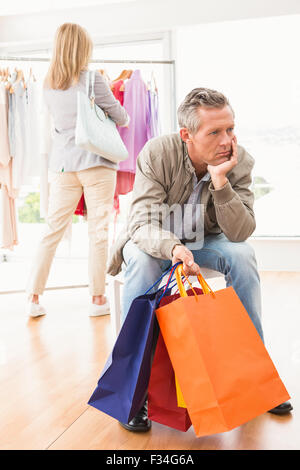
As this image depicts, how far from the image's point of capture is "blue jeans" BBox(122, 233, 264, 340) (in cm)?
135

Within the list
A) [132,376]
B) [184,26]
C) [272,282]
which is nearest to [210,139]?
[132,376]

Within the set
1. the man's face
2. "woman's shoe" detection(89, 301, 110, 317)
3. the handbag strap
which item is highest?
the handbag strap

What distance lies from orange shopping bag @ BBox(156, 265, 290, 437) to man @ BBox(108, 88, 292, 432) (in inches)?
6.6

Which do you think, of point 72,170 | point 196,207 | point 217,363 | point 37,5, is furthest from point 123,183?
point 217,363

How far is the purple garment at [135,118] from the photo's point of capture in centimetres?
298

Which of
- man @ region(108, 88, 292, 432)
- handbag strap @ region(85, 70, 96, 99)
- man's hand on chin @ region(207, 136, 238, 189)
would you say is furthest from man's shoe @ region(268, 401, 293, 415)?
handbag strap @ region(85, 70, 96, 99)

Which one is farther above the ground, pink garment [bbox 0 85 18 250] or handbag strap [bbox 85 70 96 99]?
handbag strap [bbox 85 70 96 99]

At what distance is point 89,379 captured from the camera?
163 cm

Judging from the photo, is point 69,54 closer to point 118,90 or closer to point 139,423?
point 118,90

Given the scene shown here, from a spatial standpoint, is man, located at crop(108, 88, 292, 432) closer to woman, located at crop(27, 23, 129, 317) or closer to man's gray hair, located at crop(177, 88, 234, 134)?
man's gray hair, located at crop(177, 88, 234, 134)

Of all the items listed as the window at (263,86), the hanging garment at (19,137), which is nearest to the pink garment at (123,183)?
the hanging garment at (19,137)

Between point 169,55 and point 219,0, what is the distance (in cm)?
54

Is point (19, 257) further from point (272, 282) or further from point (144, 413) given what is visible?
point (144, 413)

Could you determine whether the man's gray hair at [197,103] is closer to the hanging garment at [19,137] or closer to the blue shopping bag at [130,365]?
the blue shopping bag at [130,365]
